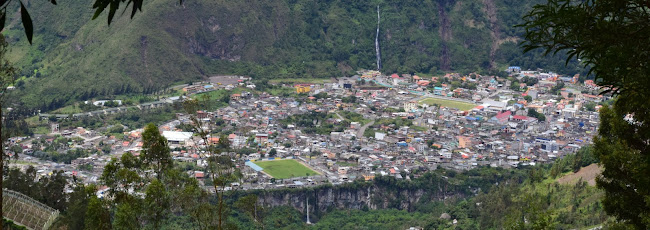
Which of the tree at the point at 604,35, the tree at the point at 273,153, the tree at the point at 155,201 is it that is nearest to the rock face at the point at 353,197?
the tree at the point at 273,153

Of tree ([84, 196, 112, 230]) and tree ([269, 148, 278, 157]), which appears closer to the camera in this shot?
tree ([84, 196, 112, 230])

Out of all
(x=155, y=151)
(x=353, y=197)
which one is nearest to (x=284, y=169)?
(x=353, y=197)

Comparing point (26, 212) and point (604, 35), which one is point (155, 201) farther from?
point (604, 35)

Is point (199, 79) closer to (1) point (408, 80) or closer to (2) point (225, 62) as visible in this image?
(2) point (225, 62)

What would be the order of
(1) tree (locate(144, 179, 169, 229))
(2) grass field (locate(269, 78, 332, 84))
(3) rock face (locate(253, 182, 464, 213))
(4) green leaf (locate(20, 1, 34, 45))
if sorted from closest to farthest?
(4) green leaf (locate(20, 1, 34, 45)), (1) tree (locate(144, 179, 169, 229)), (3) rock face (locate(253, 182, 464, 213)), (2) grass field (locate(269, 78, 332, 84))

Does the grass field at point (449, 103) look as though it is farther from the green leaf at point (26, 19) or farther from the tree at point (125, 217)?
the green leaf at point (26, 19)

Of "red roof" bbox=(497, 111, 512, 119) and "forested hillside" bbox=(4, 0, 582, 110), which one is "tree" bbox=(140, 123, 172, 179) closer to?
"red roof" bbox=(497, 111, 512, 119)

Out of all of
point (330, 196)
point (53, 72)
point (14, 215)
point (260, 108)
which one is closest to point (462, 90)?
point (260, 108)

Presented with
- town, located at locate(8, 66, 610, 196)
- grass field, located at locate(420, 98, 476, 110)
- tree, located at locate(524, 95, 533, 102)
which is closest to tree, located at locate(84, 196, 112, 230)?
town, located at locate(8, 66, 610, 196)
